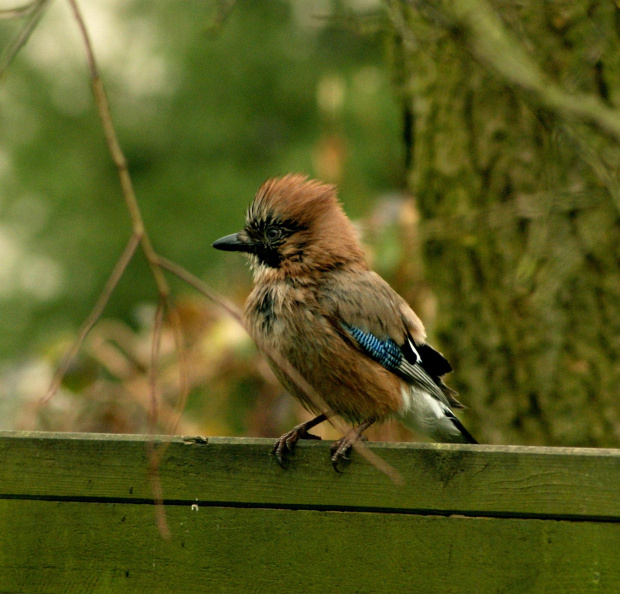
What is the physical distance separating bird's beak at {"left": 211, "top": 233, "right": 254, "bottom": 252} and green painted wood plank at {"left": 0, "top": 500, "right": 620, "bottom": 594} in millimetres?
1390

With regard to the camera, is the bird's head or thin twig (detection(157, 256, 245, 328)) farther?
the bird's head

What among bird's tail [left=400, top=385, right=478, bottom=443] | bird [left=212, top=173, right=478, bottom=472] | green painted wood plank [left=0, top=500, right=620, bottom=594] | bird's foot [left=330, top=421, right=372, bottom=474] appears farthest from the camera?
bird's tail [left=400, top=385, right=478, bottom=443]

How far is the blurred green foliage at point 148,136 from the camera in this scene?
12.1 meters

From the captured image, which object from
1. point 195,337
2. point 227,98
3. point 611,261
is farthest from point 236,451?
point 227,98

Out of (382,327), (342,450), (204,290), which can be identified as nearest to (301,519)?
(342,450)

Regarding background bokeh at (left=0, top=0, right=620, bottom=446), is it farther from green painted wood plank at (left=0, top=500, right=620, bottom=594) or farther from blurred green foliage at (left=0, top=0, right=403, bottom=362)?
blurred green foliage at (left=0, top=0, right=403, bottom=362)

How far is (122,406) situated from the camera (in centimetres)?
496

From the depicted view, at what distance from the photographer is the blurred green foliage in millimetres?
12094

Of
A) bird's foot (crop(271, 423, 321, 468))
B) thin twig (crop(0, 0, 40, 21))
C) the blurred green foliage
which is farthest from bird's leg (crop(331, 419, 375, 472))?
the blurred green foliage

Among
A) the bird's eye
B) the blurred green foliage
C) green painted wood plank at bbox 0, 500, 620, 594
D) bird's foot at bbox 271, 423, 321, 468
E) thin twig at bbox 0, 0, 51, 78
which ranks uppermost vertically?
the blurred green foliage

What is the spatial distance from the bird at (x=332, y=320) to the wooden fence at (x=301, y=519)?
1.80 ft

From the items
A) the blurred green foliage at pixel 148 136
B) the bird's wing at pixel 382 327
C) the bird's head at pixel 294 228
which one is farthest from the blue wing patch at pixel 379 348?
the blurred green foliage at pixel 148 136

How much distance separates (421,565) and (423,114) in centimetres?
267

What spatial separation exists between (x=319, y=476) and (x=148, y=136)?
1127cm
